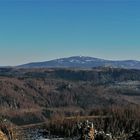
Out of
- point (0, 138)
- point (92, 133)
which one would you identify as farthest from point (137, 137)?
point (0, 138)

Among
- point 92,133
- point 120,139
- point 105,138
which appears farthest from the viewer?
point 120,139

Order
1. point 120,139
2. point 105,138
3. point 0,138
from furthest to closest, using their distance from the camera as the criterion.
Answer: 1. point 120,139
2. point 105,138
3. point 0,138

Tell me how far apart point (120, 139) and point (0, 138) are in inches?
1514

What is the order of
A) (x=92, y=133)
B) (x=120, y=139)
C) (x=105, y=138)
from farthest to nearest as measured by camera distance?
(x=120, y=139)
(x=105, y=138)
(x=92, y=133)

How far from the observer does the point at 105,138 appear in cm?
5197

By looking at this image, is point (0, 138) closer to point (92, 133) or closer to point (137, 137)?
point (92, 133)

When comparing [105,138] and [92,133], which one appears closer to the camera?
[92,133]

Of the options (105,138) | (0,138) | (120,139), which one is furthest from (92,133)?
(120,139)

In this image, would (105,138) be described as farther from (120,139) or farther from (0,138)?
(120,139)

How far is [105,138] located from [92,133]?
4511 millimetres

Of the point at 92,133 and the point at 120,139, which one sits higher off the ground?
the point at 92,133

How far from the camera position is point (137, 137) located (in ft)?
172

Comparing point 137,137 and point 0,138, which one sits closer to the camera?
point 0,138

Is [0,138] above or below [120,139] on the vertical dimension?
above
